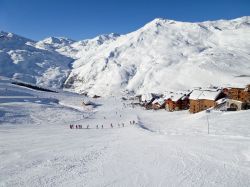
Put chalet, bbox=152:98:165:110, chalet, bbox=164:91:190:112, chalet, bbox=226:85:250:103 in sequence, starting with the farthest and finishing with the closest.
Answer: chalet, bbox=152:98:165:110 < chalet, bbox=164:91:190:112 < chalet, bbox=226:85:250:103

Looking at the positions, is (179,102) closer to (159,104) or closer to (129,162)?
(159,104)

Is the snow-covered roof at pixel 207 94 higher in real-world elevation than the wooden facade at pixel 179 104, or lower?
higher

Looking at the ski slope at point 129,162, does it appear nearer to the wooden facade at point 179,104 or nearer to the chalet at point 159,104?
the wooden facade at point 179,104

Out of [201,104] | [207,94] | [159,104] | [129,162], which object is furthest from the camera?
[159,104]

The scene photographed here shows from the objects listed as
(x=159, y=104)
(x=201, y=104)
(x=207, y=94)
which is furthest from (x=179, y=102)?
(x=201, y=104)

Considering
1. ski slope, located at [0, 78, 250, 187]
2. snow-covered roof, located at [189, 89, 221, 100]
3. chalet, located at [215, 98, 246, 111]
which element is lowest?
ski slope, located at [0, 78, 250, 187]

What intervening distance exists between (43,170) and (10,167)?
2.85 m

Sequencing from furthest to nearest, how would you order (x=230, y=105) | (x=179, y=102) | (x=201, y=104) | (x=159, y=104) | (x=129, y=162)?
(x=159, y=104), (x=179, y=102), (x=201, y=104), (x=230, y=105), (x=129, y=162)

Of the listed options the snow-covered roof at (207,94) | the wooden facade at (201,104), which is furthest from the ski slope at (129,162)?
the snow-covered roof at (207,94)

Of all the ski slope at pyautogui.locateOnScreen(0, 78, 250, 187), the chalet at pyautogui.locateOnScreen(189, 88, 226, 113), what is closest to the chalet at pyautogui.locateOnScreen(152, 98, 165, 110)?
the chalet at pyautogui.locateOnScreen(189, 88, 226, 113)

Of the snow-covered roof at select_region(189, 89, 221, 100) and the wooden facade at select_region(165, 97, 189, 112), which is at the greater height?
the snow-covered roof at select_region(189, 89, 221, 100)

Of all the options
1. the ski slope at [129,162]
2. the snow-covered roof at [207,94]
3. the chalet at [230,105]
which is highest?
the snow-covered roof at [207,94]

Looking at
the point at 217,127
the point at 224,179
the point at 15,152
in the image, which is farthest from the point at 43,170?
the point at 217,127

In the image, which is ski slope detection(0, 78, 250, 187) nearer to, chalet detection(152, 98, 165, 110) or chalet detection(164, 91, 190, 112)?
chalet detection(164, 91, 190, 112)
